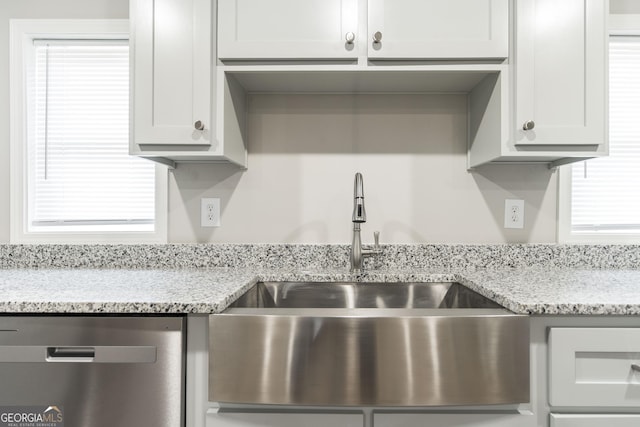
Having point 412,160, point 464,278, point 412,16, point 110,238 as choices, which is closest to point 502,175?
point 412,160

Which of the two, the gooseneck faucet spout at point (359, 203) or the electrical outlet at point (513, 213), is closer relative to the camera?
the gooseneck faucet spout at point (359, 203)

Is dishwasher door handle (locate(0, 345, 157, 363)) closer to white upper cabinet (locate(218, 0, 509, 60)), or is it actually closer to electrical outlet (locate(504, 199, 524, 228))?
white upper cabinet (locate(218, 0, 509, 60))

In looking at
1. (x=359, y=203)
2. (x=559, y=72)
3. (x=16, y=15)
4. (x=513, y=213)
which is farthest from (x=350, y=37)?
(x=16, y=15)

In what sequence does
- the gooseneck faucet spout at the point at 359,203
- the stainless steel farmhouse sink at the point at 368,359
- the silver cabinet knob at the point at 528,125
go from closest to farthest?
the stainless steel farmhouse sink at the point at 368,359
the silver cabinet knob at the point at 528,125
the gooseneck faucet spout at the point at 359,203

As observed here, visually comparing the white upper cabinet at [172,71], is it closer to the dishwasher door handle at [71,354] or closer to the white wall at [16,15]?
the white wall at [16,15]

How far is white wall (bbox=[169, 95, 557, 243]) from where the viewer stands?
164cm

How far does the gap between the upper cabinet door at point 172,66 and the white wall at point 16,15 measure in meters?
0.50

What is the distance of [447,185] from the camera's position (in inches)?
64.6

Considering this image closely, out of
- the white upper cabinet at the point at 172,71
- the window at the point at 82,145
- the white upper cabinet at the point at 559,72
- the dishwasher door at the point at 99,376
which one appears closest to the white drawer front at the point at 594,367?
the white upper cabinet at the point at 559,72

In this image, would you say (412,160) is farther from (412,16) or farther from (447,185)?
(412,16)

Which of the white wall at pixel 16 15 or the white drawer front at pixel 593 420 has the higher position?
the white wall at pixel 16 15

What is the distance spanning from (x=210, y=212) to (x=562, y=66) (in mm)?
1401

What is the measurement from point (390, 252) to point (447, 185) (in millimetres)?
377

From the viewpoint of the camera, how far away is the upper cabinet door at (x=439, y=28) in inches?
50.8
